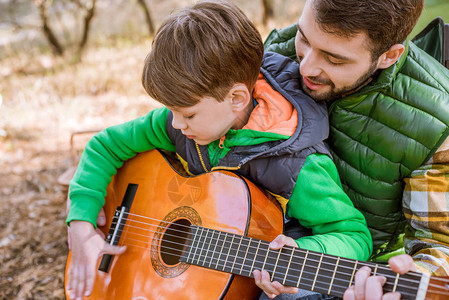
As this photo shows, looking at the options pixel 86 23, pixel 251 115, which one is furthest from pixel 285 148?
pixel 86 23

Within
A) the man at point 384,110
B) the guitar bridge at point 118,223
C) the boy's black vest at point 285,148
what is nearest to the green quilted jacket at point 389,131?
the man at point 384,110

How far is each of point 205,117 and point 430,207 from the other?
0.90 metres

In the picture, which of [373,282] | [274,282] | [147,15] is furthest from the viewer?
[147,15]

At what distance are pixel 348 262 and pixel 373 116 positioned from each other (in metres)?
0.64

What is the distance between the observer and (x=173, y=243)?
168 cm

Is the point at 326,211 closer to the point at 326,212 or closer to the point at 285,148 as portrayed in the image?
the point at 326,212

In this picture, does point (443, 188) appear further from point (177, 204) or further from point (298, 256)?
point (177, 204)

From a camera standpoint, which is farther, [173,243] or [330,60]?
[173,243]

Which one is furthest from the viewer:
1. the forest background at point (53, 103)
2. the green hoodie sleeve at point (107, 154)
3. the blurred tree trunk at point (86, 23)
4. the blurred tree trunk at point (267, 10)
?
the blurred tree trunk at point (86, 23)

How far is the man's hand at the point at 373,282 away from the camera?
1100mm

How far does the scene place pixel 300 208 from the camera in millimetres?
1509

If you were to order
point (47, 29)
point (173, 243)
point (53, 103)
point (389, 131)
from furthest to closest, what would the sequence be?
point (47, 29)
point (53, 103)
point (173, 243)
point (389, 131)

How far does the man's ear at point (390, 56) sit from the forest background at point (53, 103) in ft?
2.36

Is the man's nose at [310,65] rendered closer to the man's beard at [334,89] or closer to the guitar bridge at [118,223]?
the man's beard at [334,89]
